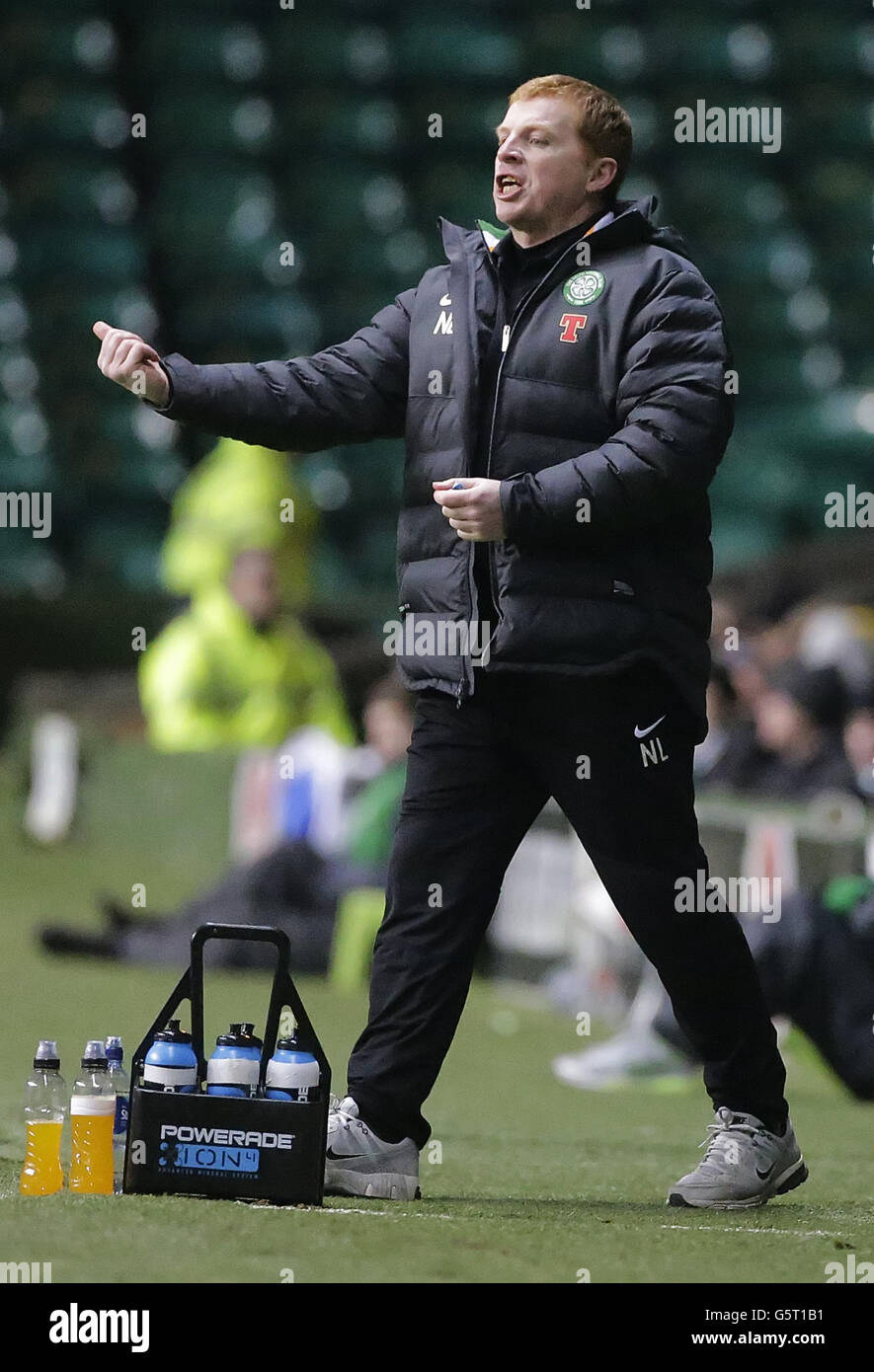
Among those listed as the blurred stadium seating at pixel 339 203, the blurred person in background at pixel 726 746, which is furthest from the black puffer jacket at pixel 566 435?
the blurred stadium seating at pixel 339 203

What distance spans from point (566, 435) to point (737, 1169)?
1.26 m

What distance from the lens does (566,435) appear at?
11.3 feet

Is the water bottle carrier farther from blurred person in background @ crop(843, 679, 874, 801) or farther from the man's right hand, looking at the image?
blurred person in background @ crop(843, 679, 874, 801)

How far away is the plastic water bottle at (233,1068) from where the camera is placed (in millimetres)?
3310

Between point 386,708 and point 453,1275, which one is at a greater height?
point 386,708

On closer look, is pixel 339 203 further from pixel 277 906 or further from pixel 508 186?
pixel 508 186

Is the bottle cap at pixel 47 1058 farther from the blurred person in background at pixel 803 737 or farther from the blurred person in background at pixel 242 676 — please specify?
the blurred person in background at pixel 242 676

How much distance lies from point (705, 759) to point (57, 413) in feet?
29.6

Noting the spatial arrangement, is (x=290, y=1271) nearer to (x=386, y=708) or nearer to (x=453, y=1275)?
(x=453, y=1275)

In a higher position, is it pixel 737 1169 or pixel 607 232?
pixel 607 232

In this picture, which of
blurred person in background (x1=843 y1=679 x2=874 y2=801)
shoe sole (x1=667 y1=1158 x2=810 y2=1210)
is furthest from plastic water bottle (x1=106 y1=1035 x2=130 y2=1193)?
blurred person in background (x1=843 y1=679 x2=874 y2=801)

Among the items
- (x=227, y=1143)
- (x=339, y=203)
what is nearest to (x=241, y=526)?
(x=339, y=203)

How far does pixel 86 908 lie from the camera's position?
883 cm
